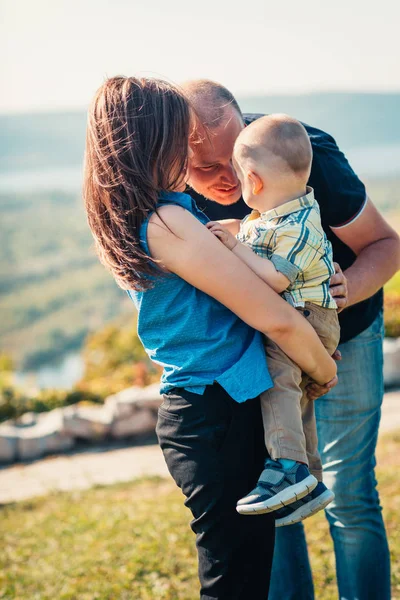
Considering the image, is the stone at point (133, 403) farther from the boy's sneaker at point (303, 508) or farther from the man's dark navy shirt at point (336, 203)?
the boy's sneaker at point (303, 508)

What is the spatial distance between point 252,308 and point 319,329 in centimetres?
32

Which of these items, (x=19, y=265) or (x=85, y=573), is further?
(x=19, y=265)

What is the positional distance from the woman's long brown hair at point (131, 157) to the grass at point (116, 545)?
2277 millimetres

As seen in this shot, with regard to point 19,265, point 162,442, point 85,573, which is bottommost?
point 19,265

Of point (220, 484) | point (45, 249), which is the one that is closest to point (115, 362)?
point (220, 484)

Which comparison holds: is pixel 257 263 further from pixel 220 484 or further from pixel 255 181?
pixel 220 484

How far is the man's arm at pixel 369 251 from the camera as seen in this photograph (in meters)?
2.26

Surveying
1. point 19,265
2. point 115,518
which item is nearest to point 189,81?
point 115,518

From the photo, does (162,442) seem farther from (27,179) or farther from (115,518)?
(27,179)

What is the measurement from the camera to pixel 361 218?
2.33m

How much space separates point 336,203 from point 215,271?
77 centimetres

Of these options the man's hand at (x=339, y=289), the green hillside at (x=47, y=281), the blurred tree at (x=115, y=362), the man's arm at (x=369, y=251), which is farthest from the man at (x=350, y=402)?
the green hillside at (x=47, y=281)

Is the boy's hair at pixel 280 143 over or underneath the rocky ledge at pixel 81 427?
over

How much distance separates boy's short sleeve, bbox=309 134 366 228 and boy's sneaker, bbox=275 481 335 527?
3.03ft
